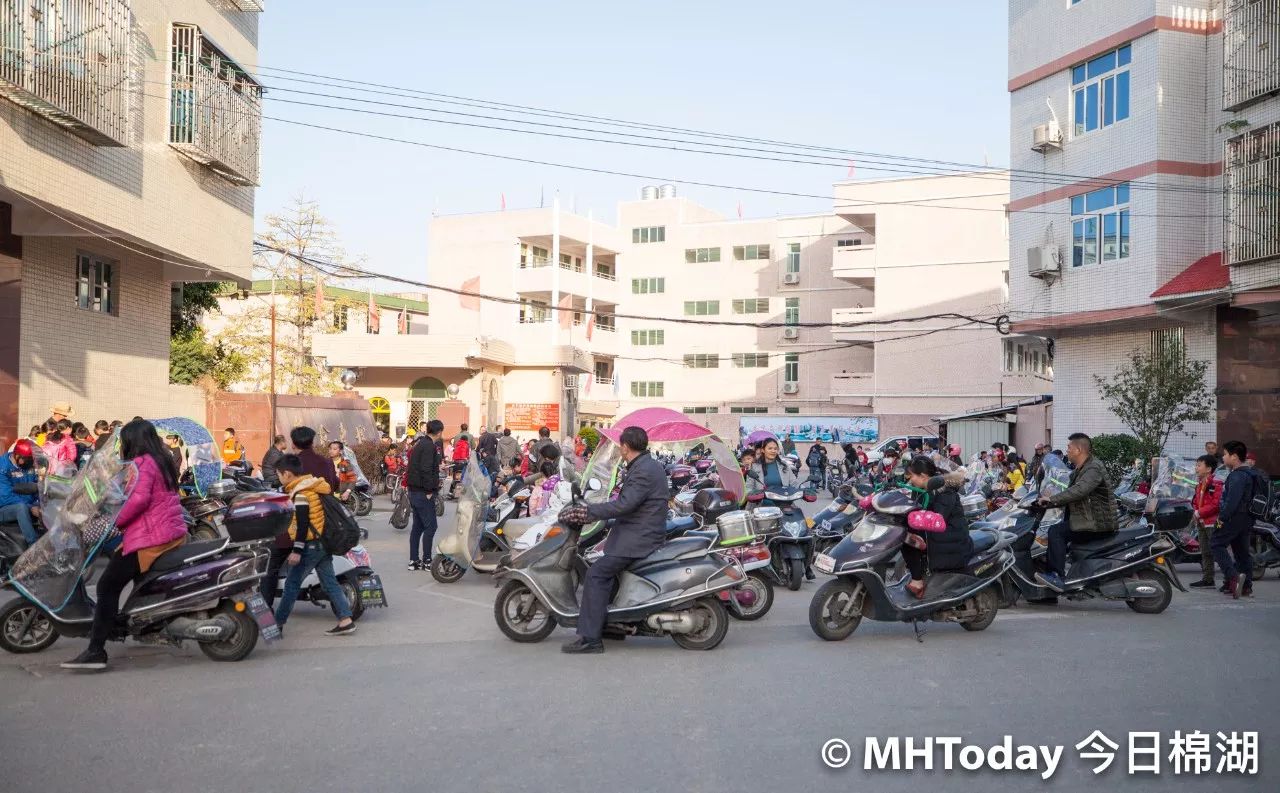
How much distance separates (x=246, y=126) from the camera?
25.0m

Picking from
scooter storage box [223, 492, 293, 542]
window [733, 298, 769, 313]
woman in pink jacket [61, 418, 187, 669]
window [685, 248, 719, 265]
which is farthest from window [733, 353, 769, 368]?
woman in pink jacket [61, 418, 187, 669]

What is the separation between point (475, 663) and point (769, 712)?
2557 mm

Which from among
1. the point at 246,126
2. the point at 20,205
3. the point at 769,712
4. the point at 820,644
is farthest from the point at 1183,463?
the point at 246,126

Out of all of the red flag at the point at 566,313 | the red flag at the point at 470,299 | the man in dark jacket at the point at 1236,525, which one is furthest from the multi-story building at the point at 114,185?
the red flag at the point at 470,299

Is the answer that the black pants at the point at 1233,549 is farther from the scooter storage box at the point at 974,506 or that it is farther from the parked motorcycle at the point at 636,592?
the parked motorcycle at the point at 636,592

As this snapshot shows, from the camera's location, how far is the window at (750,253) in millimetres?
66188

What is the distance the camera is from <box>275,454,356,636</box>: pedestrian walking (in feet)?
31.0

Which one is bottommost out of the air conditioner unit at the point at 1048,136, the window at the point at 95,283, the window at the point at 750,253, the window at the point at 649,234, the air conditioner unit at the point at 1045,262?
the window at the point at 95,283

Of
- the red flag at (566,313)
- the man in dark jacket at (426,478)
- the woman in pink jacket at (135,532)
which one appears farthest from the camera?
the red flag at (566,313)

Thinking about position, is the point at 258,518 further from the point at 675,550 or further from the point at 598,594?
the point at 675,550

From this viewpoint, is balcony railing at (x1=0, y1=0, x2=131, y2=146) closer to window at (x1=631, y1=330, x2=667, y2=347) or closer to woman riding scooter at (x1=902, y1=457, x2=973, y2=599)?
woman riding scooter at (x1=902, y1=457, x2=973, y2=599)

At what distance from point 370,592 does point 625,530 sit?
292 centimetres

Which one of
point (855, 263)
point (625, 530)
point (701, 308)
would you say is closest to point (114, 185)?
point (625, 530)

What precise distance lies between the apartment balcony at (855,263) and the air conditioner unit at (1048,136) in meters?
25.9
